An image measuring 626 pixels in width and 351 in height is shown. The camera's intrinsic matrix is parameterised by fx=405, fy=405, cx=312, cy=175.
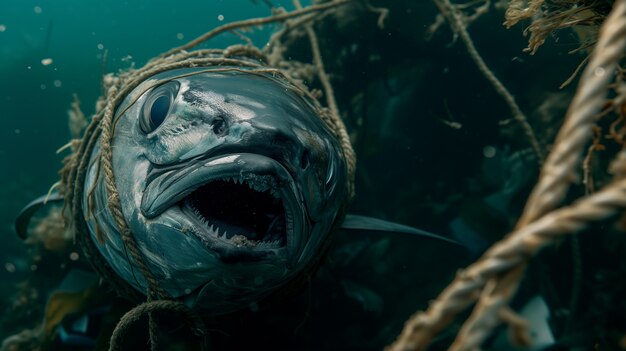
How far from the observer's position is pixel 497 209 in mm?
3730

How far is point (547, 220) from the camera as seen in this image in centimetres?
56

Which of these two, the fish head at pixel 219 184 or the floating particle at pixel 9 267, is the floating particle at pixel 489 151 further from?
the floating particle at pixel 9 267

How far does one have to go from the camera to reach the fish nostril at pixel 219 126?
131 cm

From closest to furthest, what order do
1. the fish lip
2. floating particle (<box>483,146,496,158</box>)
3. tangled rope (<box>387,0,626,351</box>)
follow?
tangled rope (<box>387,0,626,351</box>)
the fish lip
floating particle (<box>483,146,496,158</box>)

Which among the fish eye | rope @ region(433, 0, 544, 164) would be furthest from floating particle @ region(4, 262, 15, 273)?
rope @ region(433, 0, 544, 164)

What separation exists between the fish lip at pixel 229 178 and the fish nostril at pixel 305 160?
0.31ft

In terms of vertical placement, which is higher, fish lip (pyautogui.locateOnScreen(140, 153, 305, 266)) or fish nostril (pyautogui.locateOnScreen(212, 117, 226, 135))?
fish nostril (pyautogui.locateOnScreen(212, 117, 226, 135))

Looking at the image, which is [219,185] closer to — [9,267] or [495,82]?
[495,82]

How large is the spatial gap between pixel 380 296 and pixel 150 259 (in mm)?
2470

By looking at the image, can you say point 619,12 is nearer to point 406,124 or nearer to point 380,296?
point 380,296

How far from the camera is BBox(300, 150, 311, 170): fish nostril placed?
1.35 m

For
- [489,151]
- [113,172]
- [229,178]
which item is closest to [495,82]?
[489,151]

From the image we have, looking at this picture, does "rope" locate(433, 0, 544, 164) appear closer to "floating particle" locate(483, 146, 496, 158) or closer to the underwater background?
the underwater background

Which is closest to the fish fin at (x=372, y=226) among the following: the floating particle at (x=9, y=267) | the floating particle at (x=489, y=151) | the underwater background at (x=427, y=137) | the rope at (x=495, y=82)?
the underwater background at (x=427, y=137)
